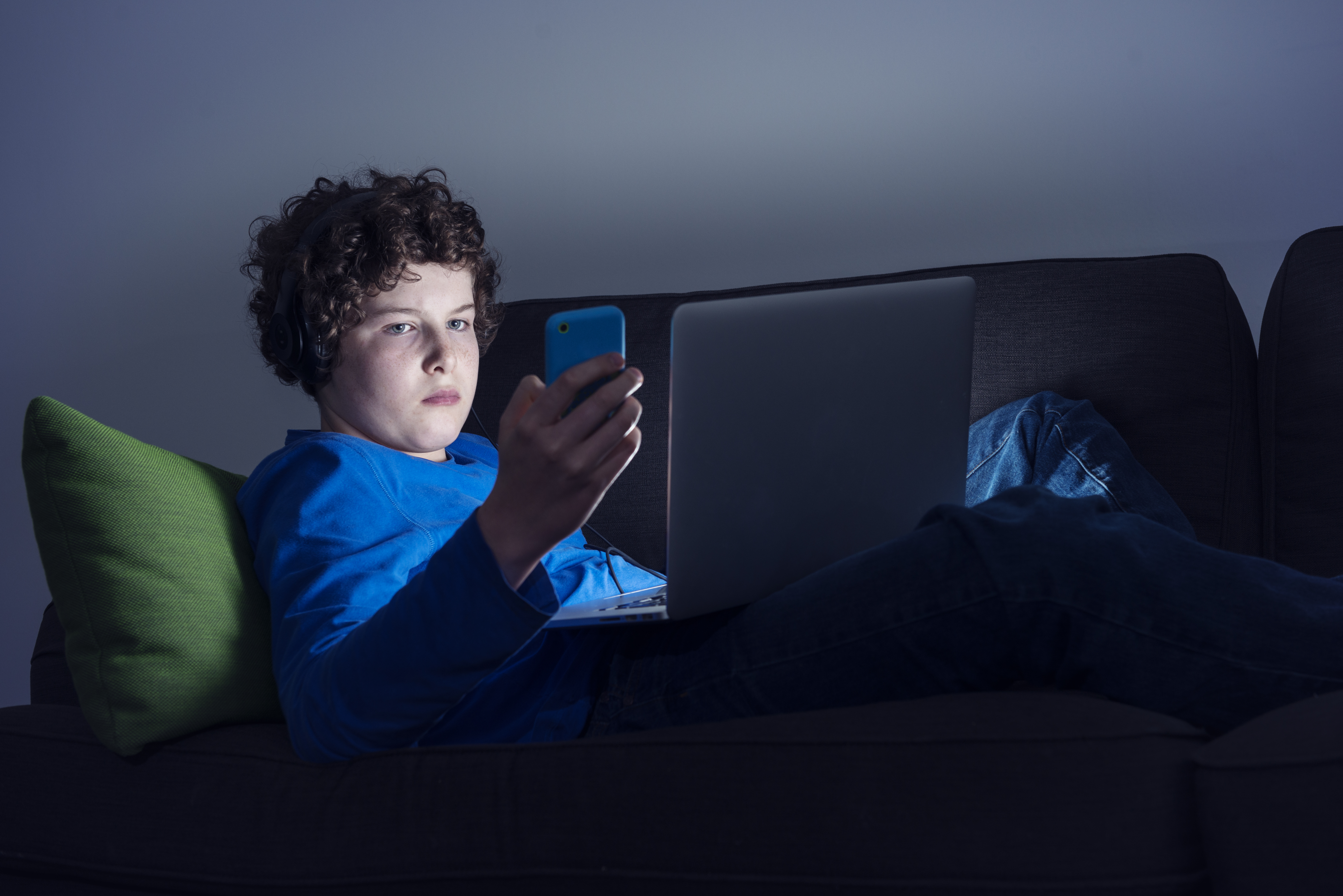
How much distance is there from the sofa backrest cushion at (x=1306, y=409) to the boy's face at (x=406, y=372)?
115cm

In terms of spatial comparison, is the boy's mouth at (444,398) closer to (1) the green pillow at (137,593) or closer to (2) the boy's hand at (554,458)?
(1) the green pillow at (137,593)

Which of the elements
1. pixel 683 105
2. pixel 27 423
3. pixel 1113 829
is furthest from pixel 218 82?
pixel 1113 829

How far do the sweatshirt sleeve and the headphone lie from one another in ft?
0.46

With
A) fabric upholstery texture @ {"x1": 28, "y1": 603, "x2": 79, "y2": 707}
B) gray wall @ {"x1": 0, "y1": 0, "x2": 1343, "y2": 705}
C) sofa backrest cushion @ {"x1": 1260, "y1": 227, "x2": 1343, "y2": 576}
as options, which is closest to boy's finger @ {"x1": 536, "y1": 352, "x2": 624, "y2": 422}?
fabric upholstery texture @ {"x1": 28, "y1": 603, "x2": 79, "y2": 707}

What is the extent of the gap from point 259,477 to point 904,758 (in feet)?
2.46

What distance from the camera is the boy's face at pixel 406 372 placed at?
106cm

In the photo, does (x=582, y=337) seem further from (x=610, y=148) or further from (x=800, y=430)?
(x=610, y=148)

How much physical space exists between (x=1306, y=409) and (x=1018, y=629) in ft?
2.68

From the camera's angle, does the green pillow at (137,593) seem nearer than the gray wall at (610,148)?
Yes

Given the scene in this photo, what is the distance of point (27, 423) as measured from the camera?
88cm

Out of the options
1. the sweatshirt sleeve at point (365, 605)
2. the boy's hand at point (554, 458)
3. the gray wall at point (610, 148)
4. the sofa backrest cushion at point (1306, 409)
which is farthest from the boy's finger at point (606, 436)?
the gray wall at point (610, 148)

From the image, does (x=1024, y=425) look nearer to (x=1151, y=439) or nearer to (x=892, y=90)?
(x=1151, y=439)

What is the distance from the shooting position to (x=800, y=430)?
72 centimetres

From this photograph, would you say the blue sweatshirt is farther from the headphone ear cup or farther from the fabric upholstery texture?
the fabric upholstery texture
